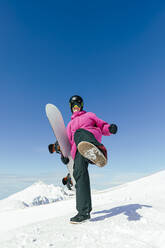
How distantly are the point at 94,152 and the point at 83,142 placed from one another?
22 centimetres

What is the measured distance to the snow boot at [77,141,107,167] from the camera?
2729 mm

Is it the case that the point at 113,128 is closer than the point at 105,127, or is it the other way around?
the point at 113,128

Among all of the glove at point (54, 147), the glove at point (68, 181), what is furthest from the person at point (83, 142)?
the glove at point (68, 181)

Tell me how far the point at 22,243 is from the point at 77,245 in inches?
20.5

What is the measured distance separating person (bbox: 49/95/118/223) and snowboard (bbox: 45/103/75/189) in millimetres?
99

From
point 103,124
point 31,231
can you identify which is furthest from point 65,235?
point 103,124

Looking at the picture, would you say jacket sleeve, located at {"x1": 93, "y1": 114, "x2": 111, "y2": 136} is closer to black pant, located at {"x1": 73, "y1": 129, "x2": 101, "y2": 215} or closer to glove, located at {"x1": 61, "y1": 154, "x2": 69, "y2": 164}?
black pant, located at {"x1": 73, "y1": 129, "x2": 101, "y2": 215}

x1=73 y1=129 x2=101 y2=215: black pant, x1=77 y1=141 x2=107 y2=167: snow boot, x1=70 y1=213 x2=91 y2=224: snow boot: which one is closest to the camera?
x1=70 y1=213 x2=91 y2=224: snow boot

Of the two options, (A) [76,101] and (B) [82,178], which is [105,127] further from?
(B) [82,178]

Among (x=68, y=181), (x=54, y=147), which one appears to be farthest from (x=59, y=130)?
(x=68, y=181)

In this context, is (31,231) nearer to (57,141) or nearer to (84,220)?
(84,220)

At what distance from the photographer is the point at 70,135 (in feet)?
11.5

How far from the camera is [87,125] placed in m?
3.29

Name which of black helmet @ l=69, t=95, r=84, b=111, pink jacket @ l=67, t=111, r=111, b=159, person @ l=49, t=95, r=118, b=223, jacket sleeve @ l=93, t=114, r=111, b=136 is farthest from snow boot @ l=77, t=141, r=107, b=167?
black helmet @ l=69, t=95, r=84, b=111
